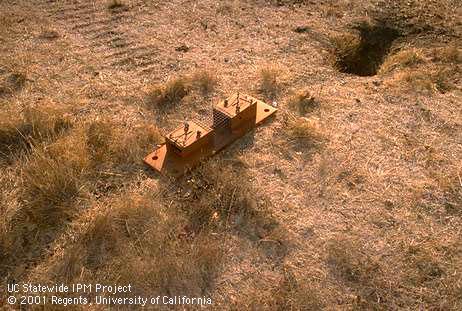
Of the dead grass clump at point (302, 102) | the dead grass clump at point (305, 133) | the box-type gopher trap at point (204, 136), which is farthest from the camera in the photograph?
the dead grass clump at point (302, 102)

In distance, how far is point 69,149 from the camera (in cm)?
319

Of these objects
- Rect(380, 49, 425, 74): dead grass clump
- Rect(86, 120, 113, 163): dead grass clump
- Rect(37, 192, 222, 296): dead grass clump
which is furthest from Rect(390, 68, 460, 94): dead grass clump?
Rect(86, 120, 113, 163): dead grass clump

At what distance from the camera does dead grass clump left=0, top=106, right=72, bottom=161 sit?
3.34 meters

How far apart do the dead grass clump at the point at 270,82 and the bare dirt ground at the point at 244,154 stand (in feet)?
0.09

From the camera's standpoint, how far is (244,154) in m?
3.36

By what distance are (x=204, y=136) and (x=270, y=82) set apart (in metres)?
1.11

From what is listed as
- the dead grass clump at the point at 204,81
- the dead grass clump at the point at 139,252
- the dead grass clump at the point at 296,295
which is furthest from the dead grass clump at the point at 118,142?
the dead grass clump at the point at 296,295

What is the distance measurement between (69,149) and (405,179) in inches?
93.8

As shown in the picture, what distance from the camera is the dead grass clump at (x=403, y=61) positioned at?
4.20 metres

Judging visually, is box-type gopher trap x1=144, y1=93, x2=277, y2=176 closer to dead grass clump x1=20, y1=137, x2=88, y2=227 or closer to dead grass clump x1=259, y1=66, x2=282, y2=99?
dead grass clump x1=259, y1=66, x2=282, y2=99

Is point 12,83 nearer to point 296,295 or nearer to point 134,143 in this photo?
point 134,143

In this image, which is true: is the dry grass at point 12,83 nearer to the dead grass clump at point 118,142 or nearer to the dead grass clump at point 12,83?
the dead grass clump at point 12,83

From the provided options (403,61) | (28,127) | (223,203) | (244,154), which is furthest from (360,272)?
(28,127)

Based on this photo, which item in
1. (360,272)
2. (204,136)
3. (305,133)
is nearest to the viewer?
(360,272)
